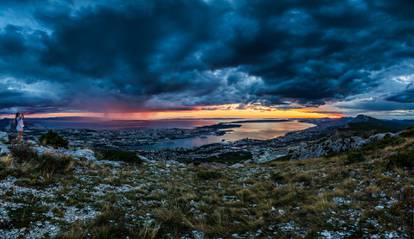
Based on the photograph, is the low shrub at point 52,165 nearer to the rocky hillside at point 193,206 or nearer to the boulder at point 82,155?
the rocky hillside at point 193,206

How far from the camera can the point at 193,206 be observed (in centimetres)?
1383

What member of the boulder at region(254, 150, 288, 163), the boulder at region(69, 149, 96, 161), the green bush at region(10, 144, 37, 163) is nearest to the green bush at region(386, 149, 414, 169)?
the green bush at region(10, 144, 37, 163)

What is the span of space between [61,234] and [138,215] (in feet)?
11.4

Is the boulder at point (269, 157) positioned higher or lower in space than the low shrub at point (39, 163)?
lower

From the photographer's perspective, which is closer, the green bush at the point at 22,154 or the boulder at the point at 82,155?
the green bush at the point at 22,154

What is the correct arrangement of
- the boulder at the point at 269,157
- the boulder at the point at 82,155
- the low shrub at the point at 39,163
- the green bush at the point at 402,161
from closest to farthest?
the low shrub at the point at 39,163
the green bush at the point at 402,161
the boulder at the point at 82,155
the boulder at the point at 269,157

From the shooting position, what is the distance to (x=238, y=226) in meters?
10.8

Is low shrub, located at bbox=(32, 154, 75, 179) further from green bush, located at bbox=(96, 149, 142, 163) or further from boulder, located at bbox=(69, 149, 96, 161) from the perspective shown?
green bush, located at bbox=(96, 149, 142, 163)

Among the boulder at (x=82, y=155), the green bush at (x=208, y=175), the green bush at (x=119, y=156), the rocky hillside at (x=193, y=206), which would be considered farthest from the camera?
the green bush at (x=119, y=156)

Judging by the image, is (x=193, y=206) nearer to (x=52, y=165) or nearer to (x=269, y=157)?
(x=52, y=165)

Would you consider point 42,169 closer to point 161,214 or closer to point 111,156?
point 161,214

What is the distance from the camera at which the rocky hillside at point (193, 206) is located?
32.1 feet

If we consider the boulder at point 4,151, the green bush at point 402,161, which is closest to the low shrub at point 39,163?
the boulder at point 4,151

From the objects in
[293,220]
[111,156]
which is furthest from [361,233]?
[111,156]
